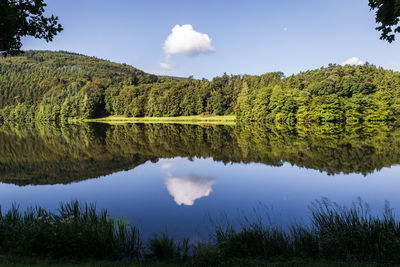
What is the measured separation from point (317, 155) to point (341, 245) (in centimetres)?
2080

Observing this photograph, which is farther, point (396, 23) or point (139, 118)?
point (139, 118)

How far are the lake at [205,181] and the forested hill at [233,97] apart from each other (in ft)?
128

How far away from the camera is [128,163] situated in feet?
87.8

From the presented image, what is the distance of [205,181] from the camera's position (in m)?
19.6

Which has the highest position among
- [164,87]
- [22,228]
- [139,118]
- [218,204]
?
[164,87]

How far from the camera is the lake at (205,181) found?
12922mm

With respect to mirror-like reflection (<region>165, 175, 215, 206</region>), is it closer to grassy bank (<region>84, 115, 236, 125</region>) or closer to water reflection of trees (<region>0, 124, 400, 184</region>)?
water reflection of trees (<region>0, 124, 400, 184</region>)

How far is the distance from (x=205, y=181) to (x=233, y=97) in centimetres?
8519

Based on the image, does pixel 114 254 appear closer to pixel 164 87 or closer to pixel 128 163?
pixel 128 163

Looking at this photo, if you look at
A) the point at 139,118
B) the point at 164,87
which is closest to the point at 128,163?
the point at 139,118

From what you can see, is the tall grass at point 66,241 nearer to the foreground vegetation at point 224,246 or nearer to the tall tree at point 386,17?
the foreground vegetation at point 224,246

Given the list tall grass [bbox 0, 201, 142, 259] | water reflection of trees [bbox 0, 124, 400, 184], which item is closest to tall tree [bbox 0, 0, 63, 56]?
tall grass [bbox 0, 201, 142, 259]

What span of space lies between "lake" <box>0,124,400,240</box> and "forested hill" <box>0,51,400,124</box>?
39141 millimetres

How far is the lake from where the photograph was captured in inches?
509
